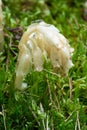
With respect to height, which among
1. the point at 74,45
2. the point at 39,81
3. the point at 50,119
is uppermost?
the point at 74,45

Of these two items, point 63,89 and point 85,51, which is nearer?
point 63,89

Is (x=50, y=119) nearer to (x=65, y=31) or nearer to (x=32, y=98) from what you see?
(x=32, y=98)

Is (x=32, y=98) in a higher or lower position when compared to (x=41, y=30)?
lower

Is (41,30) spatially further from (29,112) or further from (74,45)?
(74,45)

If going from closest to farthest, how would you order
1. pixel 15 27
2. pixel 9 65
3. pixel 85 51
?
pixel 9 65
pixel 85 51
pixel 15 27


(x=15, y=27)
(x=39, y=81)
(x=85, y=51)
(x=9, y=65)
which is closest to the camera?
(x=39, y=81)

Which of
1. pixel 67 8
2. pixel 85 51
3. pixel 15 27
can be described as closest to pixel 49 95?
pixel 85 51
